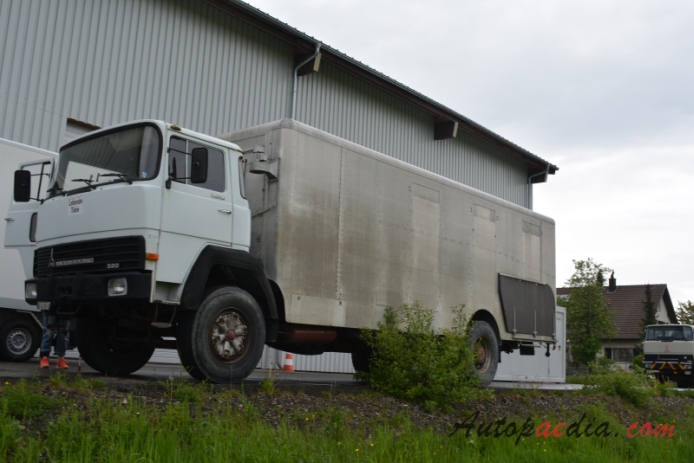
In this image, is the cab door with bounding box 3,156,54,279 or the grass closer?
the grass

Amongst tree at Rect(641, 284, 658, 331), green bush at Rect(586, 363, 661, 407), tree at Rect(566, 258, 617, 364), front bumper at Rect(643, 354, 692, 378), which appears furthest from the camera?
tree at Rect(641, 284, 658, 331)

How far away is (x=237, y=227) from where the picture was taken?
27.4ft

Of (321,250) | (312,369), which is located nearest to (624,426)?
(321,250)

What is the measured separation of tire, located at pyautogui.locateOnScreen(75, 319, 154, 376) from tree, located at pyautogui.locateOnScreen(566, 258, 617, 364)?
37.0 m

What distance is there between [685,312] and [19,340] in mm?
62567

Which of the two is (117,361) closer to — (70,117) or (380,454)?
(380,454)

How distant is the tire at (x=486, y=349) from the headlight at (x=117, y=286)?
611 centimetres

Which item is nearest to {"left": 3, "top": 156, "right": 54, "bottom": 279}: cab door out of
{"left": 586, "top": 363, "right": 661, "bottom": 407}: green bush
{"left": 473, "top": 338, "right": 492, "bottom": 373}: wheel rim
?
A: {"left": 473, "top": 338, "right": 492, "bottom": 373}: wheel rim

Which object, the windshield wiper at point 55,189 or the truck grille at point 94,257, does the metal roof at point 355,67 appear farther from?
the truck grille at point 94,257

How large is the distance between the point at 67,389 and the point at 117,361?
290 centimetres

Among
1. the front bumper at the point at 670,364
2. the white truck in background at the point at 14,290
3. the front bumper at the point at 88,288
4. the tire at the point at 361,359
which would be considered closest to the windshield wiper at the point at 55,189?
the front bumper at the point at 88,288

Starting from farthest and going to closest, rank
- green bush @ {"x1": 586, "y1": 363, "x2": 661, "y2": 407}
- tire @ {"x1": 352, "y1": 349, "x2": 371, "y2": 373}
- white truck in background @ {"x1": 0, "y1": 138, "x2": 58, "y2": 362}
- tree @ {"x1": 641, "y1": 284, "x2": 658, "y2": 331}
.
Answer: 1. tree @ {"x1": 641, "y1": 284, "x2": 658, "y2": 331}
2. green bush @ {"x1": 586, "y1": 363, "x2": 661, "y2": 407}
3. tire @ {"x1": 352, "y1": 349, "x2": 371, "y2": 373}
4. white truck in background @ {"x1": 0, "y1": 138, "x2": 58, "y2": 362}

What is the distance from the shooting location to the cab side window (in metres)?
7.91

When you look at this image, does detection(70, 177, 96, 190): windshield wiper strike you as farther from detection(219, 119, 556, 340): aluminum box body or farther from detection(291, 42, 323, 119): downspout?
detection(291, 42, 323, 119): downspout
